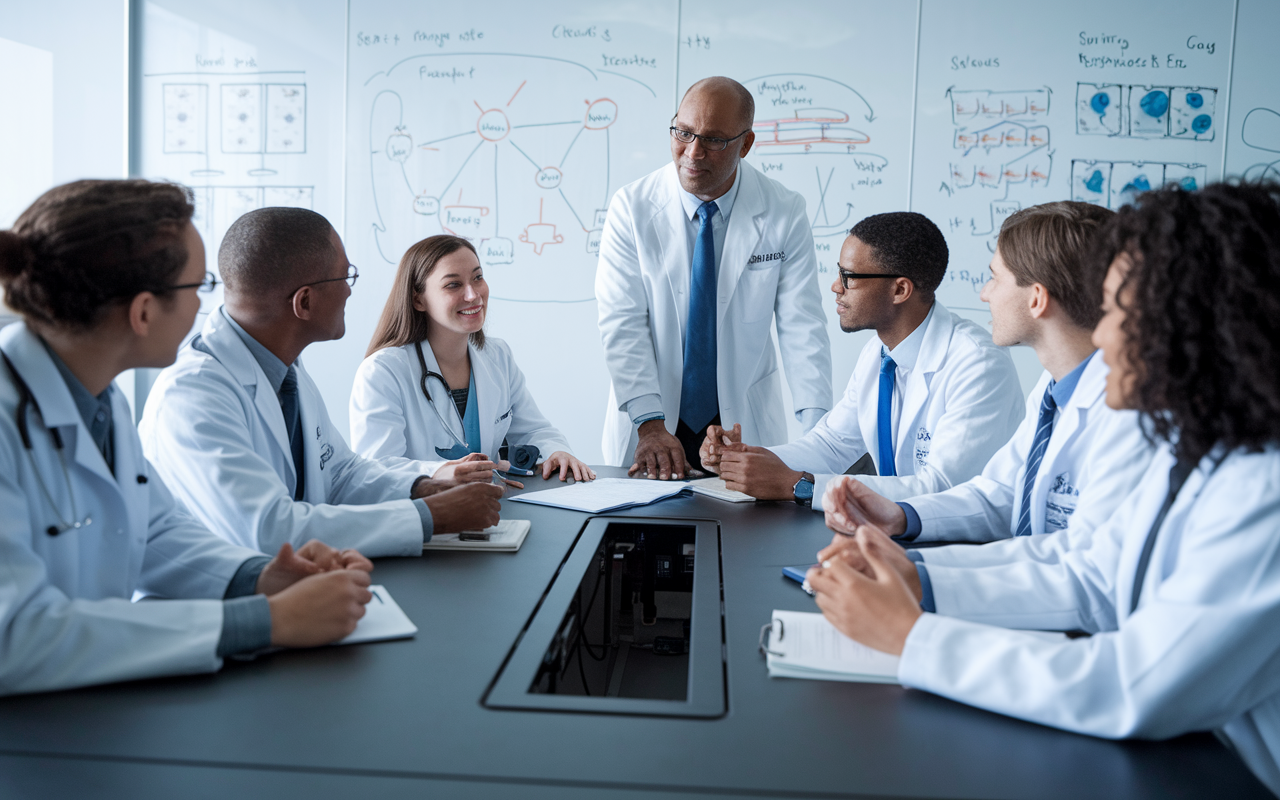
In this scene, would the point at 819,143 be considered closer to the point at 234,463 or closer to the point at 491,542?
the point at 491,542

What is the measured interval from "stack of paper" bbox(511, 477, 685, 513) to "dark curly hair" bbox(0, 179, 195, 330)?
3.09 ft

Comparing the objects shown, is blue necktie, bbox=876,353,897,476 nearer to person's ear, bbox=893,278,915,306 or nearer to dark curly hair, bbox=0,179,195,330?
person's ear, bbox=893,278,915,306

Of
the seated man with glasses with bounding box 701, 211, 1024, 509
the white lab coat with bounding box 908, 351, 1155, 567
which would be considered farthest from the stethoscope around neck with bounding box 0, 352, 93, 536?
the seated man with glasses with bounding box 701, 211, 1024, 509

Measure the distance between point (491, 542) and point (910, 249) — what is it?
1341 millimetres

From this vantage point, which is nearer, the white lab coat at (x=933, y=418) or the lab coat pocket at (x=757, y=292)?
the white lab coat at (x=933, y=418)

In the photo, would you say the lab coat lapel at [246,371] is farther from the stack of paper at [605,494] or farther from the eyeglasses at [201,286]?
the stack of paper at [605,494]

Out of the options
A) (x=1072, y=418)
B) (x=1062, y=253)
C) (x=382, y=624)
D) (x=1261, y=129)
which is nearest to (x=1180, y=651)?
(x=1072, y=418)

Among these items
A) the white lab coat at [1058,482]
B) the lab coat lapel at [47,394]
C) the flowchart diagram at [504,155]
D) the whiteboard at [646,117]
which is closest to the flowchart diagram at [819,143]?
the whiteboard at [646,117]

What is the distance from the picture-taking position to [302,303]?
5.61 ft

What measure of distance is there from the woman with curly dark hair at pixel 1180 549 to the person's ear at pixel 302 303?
1.12 metres

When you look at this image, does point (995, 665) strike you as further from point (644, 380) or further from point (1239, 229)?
point (644, 380)

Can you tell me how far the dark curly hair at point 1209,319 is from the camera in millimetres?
891

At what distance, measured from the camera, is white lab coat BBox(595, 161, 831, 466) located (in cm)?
278

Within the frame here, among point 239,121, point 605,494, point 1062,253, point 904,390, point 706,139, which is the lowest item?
point 605,494
